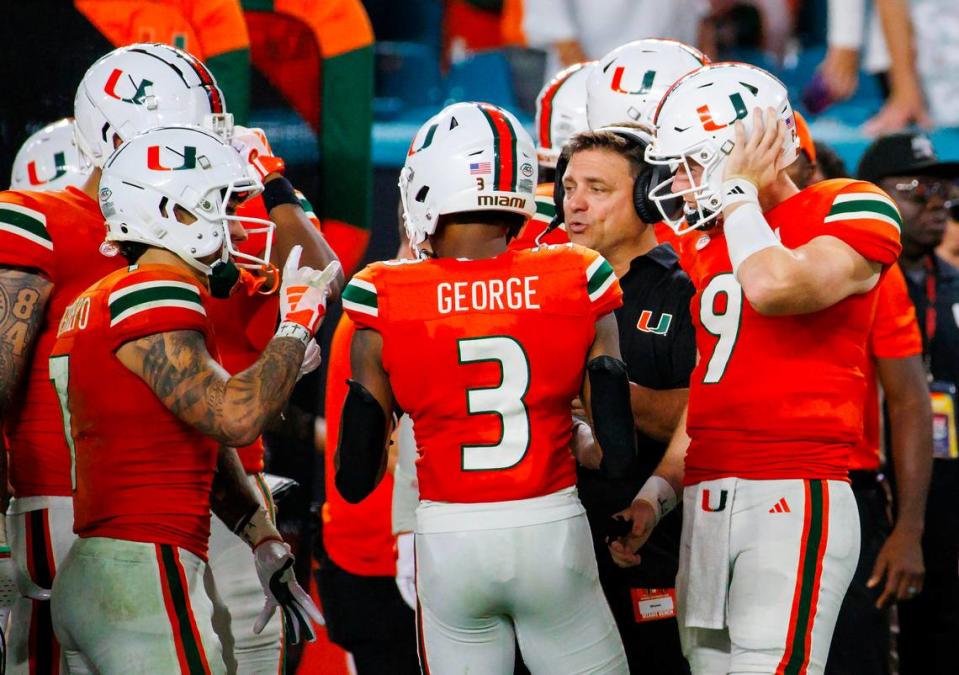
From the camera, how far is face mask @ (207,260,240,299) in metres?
3.13

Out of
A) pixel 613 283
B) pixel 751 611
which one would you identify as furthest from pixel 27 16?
pixel 751 611

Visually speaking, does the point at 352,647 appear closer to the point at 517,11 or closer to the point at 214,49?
the point at 214,49

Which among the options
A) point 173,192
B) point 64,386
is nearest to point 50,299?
point 64,386

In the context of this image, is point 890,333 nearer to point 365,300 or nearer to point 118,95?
point 365,300

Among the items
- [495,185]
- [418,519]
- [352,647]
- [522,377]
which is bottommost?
[352,647]

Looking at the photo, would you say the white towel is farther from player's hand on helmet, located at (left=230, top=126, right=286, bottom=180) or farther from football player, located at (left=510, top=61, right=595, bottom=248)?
football player, located at (left=510, top=61, right=595, bottom=248)

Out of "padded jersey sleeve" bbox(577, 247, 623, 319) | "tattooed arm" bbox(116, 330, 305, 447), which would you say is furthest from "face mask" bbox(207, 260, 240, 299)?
"padded jersey sleeve" bbox(577, 247, 623, 319)

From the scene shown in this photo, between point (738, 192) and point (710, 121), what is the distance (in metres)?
0.20

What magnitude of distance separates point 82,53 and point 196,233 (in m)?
1.93

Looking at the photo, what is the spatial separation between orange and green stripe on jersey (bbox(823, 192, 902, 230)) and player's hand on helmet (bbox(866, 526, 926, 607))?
1688 millimetres

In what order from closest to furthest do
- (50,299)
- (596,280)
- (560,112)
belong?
(596,280) → (50,299) → (560,112)

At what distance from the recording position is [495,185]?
3.06m

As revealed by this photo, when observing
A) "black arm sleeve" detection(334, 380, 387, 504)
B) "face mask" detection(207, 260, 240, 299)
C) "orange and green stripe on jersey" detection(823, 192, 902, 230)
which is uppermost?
"orange and green stripe on jersey" detection(823, 192, 902, 230)

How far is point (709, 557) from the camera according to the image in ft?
10.5
